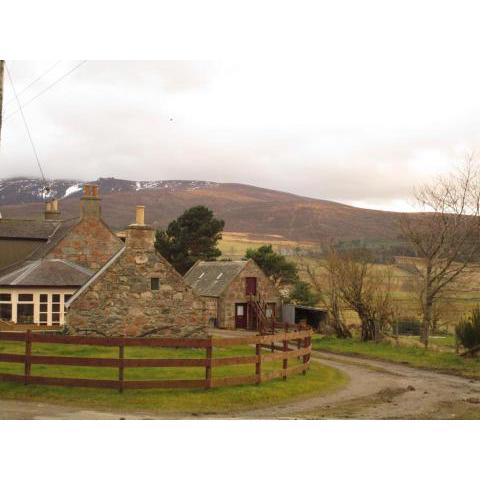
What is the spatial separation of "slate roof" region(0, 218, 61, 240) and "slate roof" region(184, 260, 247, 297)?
10.4 metres

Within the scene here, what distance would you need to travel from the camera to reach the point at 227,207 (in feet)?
126

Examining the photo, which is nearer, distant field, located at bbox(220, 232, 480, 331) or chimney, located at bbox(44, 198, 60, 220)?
distant field, located at bbox(220, 232, 480, 331)

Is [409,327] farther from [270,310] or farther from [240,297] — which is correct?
[240,297]

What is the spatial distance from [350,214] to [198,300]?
20120mm

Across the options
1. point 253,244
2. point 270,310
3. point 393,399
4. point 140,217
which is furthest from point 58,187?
point 253,244

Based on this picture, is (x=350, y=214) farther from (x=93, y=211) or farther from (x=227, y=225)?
(x=93, y=211)

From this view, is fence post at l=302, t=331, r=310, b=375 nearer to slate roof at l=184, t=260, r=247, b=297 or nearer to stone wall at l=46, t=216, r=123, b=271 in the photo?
stone wall at l=46, t=216, r=123, b=271

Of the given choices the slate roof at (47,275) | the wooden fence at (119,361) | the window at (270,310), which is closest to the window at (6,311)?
the slate roof at (47,275)

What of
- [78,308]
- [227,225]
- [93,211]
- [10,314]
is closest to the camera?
[78,308]

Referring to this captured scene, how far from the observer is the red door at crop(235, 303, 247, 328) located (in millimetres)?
43406

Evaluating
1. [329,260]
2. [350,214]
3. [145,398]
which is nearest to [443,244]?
[329,260]

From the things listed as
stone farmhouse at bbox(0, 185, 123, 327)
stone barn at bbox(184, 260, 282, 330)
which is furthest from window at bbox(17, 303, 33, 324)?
stone barn at bbox(184, 260, 282, 330)

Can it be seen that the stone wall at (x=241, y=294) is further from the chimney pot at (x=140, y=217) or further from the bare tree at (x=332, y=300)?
the chimney pot at (x=140, y=217)

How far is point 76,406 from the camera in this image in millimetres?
12117
